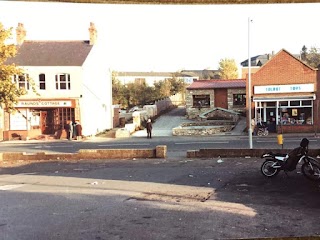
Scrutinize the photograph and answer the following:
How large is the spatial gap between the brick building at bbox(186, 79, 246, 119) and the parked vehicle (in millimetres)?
7895

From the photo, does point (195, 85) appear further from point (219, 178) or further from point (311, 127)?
point (219, 178)

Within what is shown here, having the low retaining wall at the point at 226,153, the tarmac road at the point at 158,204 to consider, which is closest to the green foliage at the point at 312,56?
the low retaining wall at the point at 226,153

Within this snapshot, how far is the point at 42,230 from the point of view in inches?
203

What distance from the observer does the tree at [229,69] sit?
4946 centimetres

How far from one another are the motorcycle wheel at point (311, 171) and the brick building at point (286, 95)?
15.4 meters

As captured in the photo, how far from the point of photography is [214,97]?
33.1 m

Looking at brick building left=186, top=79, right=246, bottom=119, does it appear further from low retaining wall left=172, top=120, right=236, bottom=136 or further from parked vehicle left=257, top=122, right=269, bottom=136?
parked vehicle left=257, top=122, right=269, bottom=136

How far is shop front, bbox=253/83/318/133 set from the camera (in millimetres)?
24297

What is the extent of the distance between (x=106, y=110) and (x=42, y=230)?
87.3ft

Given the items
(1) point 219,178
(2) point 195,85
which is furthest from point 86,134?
(1) point 219,178

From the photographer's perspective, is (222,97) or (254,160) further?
(222,97)

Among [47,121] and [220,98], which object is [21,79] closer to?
[47,121]

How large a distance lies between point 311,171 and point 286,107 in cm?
1684

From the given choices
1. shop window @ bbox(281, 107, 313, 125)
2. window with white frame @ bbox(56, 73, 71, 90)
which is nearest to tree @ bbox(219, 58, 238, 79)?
shop window @ bbox(281, 107, 313, 125)
